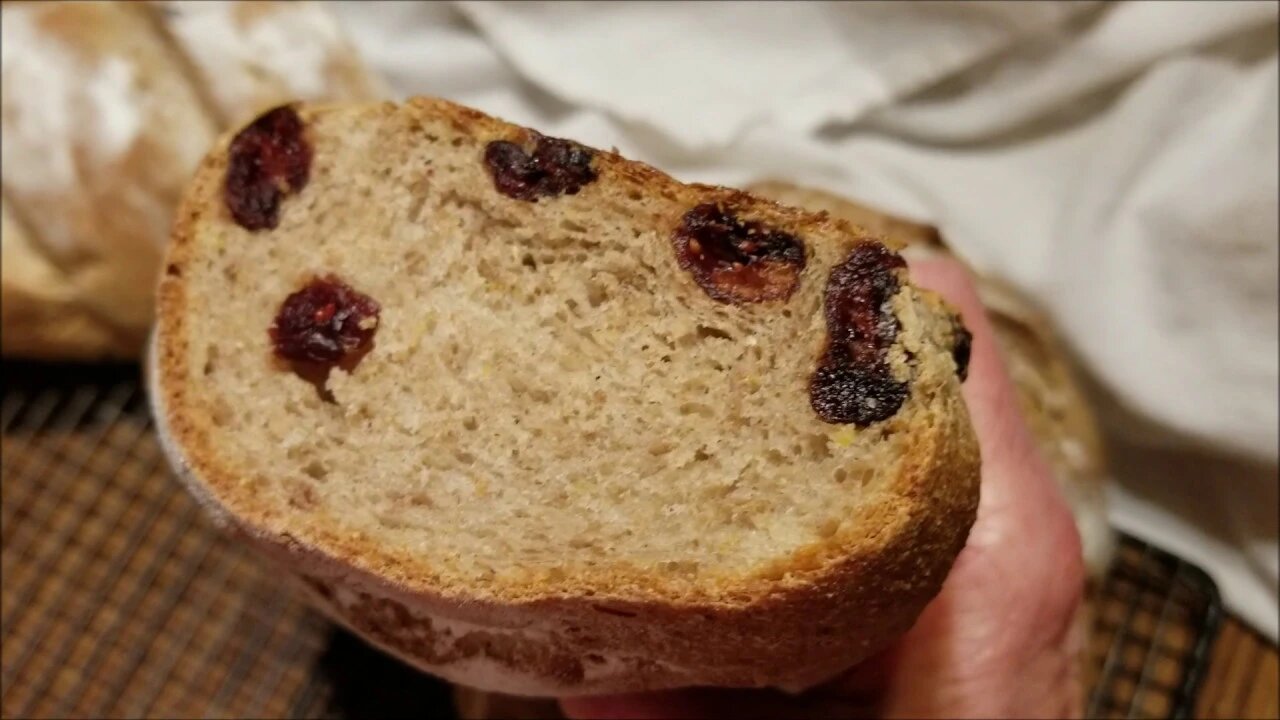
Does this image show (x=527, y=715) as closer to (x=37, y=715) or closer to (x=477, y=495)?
(x=477, y=495)

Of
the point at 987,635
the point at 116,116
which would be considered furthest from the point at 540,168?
the point at 116,116

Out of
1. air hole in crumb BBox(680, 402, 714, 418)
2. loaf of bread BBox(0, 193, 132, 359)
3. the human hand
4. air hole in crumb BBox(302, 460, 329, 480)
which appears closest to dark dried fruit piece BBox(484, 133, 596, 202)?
air hole in crumb BBox(680, 402, 714, 418)

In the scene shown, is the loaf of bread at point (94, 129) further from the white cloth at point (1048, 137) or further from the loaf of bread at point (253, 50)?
the white cloth at point (1048, 137)

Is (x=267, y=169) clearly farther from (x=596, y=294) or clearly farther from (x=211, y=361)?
(x=596, y=294)

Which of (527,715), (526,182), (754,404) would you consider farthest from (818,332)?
(527,715)

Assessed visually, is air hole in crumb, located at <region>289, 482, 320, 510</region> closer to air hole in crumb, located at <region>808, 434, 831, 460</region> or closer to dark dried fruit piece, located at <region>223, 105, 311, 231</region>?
dark dried fruit piece, located at <region>223, 105, 311, 231</region>

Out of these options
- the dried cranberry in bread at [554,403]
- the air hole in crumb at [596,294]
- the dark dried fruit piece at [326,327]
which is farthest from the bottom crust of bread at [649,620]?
the air hole in crumb at [596,294]
